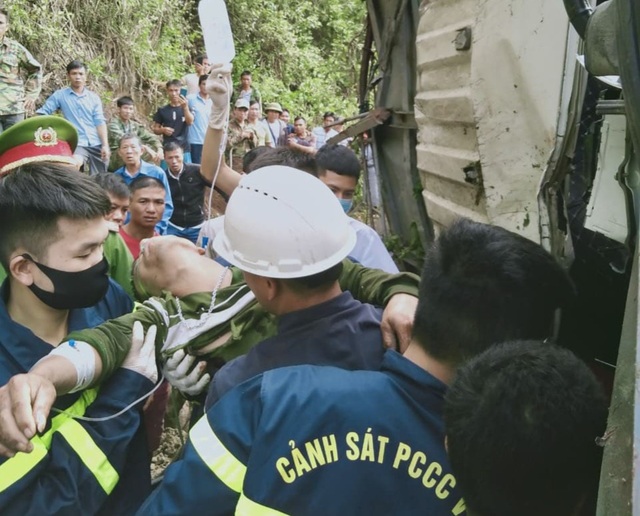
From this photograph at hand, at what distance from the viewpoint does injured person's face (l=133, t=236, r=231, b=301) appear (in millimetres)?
1977

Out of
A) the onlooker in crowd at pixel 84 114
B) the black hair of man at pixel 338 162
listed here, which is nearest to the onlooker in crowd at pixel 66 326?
the black hair of man at pixel 338 162

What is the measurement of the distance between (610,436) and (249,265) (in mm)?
971

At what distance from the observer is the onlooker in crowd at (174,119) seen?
981 centimetres

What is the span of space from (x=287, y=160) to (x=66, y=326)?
1486 mm

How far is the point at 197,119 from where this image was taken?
10.2m

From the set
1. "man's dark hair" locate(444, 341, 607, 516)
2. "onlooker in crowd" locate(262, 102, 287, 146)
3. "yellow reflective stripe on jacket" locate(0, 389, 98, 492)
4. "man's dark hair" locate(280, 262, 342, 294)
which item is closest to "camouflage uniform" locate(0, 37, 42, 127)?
"onlooker in crowd" locate(262, 102, 287, 146)

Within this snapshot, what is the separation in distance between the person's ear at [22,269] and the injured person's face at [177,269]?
338 mm

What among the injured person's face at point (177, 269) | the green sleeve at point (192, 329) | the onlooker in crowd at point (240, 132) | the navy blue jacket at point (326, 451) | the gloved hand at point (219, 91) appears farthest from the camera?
the onlooker in crowd at point (240, 132)

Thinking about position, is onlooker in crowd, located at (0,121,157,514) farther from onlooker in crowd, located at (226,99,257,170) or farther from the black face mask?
onlooker in crowd, located at (226,99,257,170)

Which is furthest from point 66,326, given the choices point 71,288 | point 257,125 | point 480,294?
point 257,125

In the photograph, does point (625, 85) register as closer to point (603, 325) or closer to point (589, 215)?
point (589, 215)

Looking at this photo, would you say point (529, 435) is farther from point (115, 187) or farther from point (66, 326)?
point (115, 187)

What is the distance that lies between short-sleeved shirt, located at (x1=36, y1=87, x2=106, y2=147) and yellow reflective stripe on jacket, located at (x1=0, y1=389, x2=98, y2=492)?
7376 millimetres

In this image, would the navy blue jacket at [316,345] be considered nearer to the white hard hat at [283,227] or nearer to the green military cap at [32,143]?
the white hard hat at [283,227]
